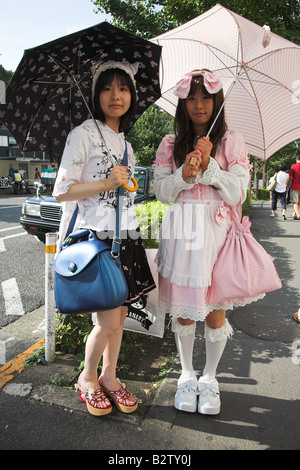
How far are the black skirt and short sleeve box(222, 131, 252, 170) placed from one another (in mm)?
713

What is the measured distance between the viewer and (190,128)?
2242 millimetres

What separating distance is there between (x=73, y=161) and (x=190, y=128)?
0.78 metres

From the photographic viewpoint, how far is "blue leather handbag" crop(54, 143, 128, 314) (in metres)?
1.82

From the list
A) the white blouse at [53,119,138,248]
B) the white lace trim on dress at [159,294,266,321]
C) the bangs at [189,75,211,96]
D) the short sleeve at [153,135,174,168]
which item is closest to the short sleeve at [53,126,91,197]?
the white blouse at [53,119,138,248]

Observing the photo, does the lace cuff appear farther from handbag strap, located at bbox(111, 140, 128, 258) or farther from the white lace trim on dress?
the white lace trim on dress

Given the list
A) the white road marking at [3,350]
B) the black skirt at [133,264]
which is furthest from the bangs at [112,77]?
the white road marking at [3,350]

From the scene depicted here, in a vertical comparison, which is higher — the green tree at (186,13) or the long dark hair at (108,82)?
the green tree at (186,13)

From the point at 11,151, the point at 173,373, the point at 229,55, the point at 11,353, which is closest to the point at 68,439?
the point at 173,373

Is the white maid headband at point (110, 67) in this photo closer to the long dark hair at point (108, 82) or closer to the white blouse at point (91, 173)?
the long dark hair at point (108, 82)

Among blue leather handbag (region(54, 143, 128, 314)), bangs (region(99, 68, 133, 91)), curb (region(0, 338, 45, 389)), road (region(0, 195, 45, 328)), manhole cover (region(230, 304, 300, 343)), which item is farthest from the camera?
road (region(0, 195, 45, 328))

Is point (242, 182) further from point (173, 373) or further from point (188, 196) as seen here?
point (173, 373)

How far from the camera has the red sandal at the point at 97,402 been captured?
2.18 metres

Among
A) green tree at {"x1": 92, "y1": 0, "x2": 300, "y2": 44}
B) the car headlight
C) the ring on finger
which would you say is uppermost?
green tree at {"x1": 92, "y1": 0, "x2": 300, "y2": 44}

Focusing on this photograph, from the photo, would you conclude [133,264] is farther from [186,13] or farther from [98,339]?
[186,13]
